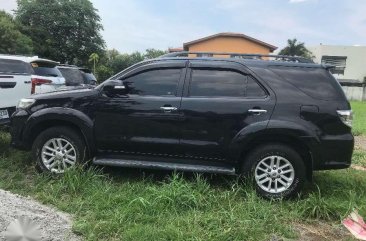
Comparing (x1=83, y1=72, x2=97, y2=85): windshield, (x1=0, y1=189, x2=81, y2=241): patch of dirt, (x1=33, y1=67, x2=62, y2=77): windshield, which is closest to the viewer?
(x1=0, y1=189, x2=81, y2=241): patch of dirt

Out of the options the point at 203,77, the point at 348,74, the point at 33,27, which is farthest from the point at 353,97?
the point at 203,77

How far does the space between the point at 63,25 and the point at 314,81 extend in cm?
4644

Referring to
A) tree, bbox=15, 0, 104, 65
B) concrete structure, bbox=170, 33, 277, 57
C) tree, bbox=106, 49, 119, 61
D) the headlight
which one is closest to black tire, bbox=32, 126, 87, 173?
the headlight

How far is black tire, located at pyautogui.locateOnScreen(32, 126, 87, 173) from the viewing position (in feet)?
20.5

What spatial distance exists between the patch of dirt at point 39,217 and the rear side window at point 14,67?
13.1 ft

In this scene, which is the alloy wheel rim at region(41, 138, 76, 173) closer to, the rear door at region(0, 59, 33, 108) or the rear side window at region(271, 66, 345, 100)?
the rear door at region(0, 59, 33, 108)

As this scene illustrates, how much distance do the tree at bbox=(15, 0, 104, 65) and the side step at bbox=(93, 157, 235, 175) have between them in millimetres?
43760

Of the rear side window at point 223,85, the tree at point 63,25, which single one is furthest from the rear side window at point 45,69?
the tree at point 63,25

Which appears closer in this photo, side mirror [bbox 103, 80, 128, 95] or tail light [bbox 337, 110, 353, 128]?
tail light [bbox 337, 110, 353, 128]

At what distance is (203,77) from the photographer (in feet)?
20.3

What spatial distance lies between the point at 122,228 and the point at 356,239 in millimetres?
2383

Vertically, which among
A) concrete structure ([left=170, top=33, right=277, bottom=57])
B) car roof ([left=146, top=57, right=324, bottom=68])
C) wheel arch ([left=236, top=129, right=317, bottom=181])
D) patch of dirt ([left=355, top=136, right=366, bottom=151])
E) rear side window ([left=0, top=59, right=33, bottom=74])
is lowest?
patch of dirt ([left=355, top=136, right=366, bottom=151])

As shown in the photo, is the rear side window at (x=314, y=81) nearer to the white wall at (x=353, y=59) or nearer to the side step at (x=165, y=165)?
the side step at (x=165, y=165)

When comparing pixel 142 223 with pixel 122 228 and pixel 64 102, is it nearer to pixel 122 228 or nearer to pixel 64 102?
pixel 122 228
